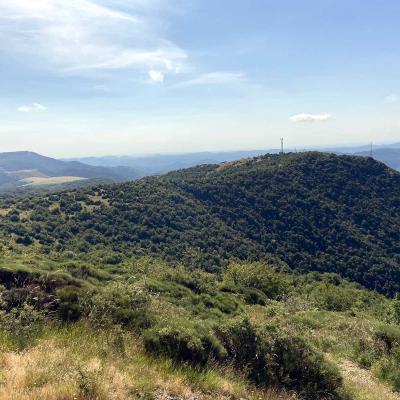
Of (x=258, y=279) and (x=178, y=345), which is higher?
(x=178, y=345)

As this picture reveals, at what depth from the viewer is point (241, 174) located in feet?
344

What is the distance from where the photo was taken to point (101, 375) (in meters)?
5.15

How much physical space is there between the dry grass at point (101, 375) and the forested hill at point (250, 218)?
52.7m

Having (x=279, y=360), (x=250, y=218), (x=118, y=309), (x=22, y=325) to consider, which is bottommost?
(x=250, y=218)

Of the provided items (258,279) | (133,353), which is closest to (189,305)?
(133,353)

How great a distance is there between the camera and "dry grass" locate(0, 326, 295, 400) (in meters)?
4.68

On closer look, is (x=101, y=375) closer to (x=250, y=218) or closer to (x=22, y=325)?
(x=22, y=325)

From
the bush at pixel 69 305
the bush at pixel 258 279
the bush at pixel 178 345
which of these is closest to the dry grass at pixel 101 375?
the bush at pixel 178 345

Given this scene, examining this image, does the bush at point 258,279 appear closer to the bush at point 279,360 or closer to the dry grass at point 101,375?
the bush at point 279,360

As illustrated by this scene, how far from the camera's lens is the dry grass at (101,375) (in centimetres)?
468

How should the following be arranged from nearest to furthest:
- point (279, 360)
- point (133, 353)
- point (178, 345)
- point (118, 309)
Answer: point (133, 353), point (178, 345), point (279, 360), point (118, 309)

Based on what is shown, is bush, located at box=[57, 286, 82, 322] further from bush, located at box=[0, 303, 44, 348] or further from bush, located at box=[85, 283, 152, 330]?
bush, located at box=[0, 303, 44, 348]

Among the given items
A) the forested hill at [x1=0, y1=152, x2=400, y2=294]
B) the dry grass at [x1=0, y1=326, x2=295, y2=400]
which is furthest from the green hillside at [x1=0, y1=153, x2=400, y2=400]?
the forested hill at [x1=0, y1=152, x2=400, y2=294]

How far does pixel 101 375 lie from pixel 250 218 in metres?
82.9
